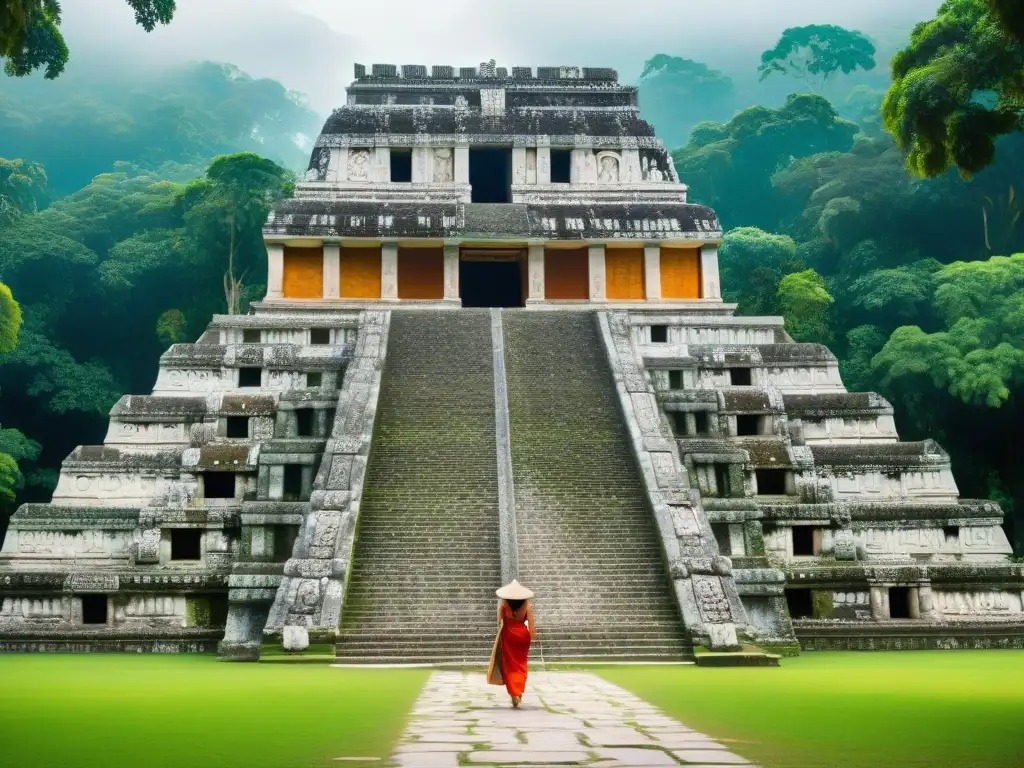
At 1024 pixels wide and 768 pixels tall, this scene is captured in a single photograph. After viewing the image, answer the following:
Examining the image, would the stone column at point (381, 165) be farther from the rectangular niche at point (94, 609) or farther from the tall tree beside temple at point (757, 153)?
the tall tree beside temple at point (757, 153)

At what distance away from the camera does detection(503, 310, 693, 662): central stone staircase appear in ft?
41.7

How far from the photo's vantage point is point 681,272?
2530 centimetres

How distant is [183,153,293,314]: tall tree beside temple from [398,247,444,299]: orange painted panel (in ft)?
56.1

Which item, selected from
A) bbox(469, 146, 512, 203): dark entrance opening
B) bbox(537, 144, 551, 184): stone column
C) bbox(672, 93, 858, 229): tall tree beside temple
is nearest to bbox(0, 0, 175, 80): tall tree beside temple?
bbox(537, 144, 551, 184): stone column

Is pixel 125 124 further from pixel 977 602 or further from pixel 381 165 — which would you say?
pixel 977 602

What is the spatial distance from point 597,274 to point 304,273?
21.3 ft

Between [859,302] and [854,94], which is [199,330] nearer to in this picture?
[859,302]

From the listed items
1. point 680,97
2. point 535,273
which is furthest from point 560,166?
point 680,97

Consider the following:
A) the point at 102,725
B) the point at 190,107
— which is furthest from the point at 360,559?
the point at 190,107

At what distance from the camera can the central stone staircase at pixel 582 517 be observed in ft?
41.7

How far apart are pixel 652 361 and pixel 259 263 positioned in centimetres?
2624

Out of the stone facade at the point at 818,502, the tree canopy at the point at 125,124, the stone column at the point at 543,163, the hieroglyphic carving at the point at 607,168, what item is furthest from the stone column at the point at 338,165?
the tree canopy at the point at 125,124

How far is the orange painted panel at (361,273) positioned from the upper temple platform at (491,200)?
26 millimetres

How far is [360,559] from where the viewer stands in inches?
541
